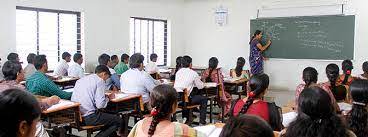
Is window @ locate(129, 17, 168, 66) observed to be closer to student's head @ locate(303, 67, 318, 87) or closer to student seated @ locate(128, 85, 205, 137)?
student's head @ locate(303, 67, 318, 87)

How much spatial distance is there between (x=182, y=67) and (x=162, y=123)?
3511mm

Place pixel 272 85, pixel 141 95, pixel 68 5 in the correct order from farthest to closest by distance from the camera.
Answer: pixel 272 85 → pixel 68 5 → pixel 141 95

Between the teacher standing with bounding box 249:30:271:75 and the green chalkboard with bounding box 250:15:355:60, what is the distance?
177 mm

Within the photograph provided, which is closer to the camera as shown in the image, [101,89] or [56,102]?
[56,102]

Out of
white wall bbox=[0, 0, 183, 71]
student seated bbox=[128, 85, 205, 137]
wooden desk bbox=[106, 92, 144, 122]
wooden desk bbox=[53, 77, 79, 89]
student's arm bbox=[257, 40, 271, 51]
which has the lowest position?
wooden desk bbox=[106, 92, 144, 122]

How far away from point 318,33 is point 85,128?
232 inches

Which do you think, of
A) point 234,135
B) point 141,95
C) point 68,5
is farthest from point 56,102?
point 68,5

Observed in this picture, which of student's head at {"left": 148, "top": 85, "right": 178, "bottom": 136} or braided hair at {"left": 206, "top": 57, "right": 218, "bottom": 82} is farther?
braided hair at {"left": 206, "top": 57, "right": 218, "bottom": 82}

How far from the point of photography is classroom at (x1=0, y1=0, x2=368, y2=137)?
7.26ft

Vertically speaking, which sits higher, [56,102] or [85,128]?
[56,102]

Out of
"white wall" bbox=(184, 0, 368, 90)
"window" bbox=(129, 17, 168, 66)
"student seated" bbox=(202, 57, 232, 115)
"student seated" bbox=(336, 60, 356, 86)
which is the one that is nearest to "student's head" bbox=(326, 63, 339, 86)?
"student seated" bbox=(336, 60, 356, 86)

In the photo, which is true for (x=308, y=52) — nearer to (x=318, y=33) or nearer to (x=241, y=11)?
(x=318, y=33)

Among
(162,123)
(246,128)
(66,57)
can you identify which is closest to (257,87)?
(162,123)

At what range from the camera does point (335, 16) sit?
7.89m
